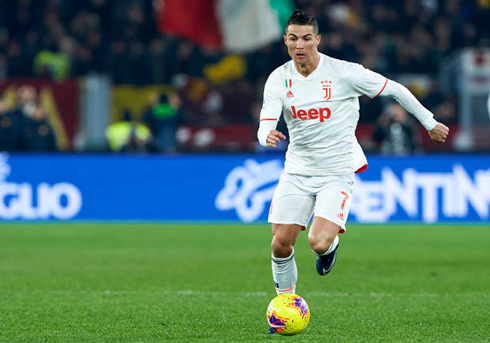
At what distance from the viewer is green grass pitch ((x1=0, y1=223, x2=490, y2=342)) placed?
6.91 m

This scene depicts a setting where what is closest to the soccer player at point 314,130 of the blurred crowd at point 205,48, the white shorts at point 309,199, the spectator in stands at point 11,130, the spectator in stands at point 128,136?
the white shorts at point 309,199

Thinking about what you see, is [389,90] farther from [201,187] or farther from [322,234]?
[201,187]

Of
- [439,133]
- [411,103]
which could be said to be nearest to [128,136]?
[411,103]

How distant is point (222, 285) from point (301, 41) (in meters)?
3.37

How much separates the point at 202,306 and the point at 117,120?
1321 centimetres

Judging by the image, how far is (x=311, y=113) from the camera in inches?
280

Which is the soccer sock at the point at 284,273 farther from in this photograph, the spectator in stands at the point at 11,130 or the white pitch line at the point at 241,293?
the spectator in stands at the point at 11,130

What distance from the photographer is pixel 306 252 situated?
12.6 meters

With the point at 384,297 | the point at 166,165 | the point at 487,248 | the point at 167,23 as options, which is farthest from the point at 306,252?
the point at 167,23

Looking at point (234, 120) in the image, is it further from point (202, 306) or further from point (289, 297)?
point (289, 297)

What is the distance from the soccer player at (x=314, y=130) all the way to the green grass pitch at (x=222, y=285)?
0.73 meters

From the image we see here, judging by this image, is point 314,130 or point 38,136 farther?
point 38,136

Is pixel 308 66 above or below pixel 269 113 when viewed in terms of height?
above

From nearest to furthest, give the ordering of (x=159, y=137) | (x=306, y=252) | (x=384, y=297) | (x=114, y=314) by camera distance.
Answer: (x=114, y=314) < (x=384, y=297) < (x=306, y=252) < (x=159, y=137)
